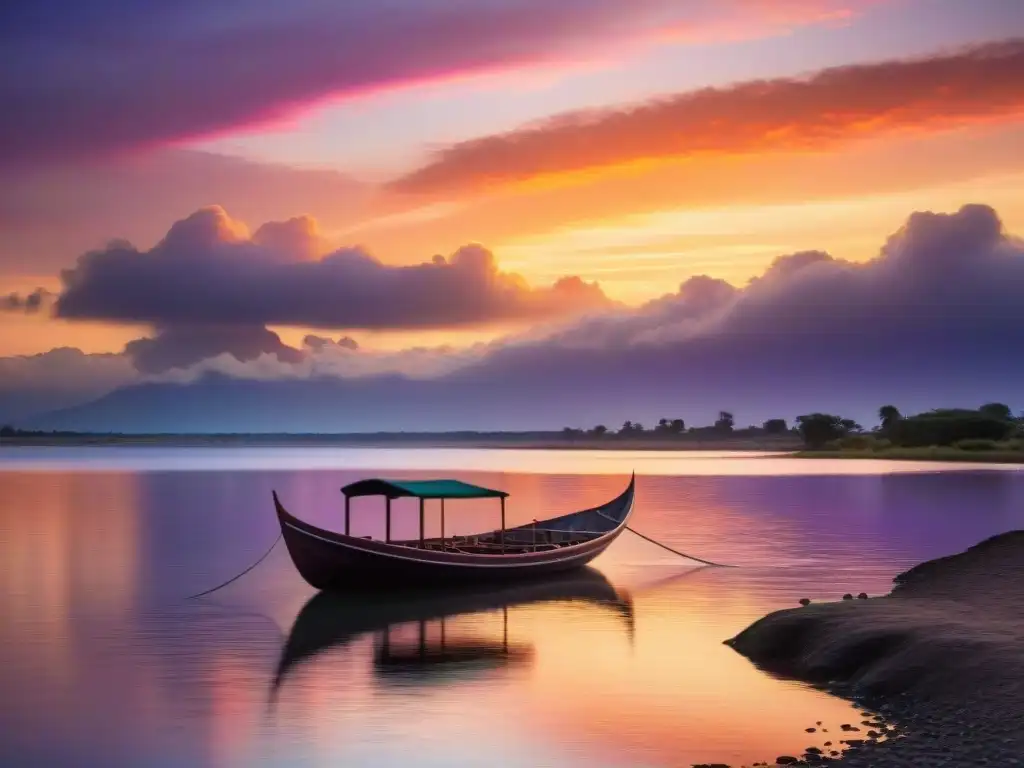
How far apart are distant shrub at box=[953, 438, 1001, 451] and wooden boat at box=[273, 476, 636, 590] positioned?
138 m

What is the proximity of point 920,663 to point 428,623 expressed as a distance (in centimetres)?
1500

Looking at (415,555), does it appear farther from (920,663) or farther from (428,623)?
(920,663)

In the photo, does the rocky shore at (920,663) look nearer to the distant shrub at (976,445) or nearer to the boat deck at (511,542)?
the boat deck at (511,542)

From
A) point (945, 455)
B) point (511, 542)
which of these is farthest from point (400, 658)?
point (945, 455)

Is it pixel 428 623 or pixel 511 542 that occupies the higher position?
pixel 511 542

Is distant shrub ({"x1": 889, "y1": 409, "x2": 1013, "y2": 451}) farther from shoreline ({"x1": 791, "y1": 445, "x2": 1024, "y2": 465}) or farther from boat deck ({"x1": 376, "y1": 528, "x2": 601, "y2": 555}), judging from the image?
boat deck ({"x1": 376, "y1": 528, "x2": 601, "y2": 555})

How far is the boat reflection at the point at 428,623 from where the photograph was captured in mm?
26453

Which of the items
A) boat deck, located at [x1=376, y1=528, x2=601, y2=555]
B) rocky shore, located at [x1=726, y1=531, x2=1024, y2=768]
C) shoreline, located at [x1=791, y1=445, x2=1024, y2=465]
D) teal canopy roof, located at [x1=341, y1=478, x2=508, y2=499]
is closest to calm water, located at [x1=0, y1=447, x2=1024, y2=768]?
rocky shore, located at [x1=726, y1=531, x2=1024, y2=768]

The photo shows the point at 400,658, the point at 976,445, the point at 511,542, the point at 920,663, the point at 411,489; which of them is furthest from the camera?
the point at 976,445

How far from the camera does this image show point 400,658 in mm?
27312

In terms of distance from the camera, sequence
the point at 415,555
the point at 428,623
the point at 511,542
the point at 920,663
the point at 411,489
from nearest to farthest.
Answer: the point at 920,663 < the point at 428,623 < the point at 415,555 < the point at 411,489 < the point at 511,542

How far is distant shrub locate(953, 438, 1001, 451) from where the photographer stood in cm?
16488

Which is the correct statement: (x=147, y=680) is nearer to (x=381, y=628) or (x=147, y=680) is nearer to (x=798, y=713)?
(x=381, y=628)

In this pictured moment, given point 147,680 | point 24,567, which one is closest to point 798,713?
point 147,680
